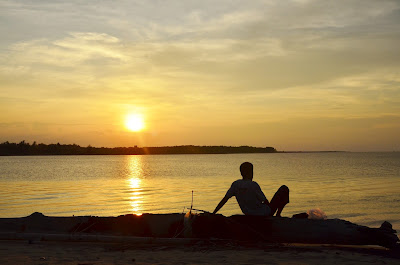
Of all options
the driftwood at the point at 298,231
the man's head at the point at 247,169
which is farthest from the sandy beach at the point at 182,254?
the man's head at the point at 247,169

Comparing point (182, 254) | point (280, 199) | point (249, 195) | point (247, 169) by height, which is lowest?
point (182, 254)

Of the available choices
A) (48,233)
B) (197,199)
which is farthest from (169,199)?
(48,233)

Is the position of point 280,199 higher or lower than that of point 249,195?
lower

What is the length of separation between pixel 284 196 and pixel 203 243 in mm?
2162

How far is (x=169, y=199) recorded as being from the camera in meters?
26.1

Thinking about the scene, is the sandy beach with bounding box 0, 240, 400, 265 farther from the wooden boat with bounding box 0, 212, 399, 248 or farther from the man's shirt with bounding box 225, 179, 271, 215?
the man's shirt with bounding box 225, 179, 271, 215

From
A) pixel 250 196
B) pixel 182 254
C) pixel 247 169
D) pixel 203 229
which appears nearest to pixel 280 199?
pixel 250 196

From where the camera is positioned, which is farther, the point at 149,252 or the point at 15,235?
the point at 15,235

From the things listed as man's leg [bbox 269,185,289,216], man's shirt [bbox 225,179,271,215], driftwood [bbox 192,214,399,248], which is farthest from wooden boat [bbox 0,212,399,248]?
man's leg [bbox 269,185,289,216]

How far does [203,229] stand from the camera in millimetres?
10367

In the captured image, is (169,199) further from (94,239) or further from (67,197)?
(94,239)

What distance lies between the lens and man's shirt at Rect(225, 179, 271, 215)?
978 centimetres

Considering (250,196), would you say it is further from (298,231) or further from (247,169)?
(298,231)

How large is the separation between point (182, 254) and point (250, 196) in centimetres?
202
